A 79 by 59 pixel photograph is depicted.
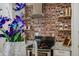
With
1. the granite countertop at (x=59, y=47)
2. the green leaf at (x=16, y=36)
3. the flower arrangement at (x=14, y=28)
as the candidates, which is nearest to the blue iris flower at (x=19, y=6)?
the flower arrangement at (x=14, y=28)

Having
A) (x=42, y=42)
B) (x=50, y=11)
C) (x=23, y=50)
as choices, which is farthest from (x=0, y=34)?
(x=50, y=11)

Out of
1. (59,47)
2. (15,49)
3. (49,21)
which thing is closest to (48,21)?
(49,21)

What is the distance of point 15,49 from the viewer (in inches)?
59.4

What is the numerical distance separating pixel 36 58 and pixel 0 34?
1.23 feet

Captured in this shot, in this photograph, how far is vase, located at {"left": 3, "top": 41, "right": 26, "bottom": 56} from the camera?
1.50 metres

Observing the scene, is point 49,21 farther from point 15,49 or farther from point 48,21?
point 15,49

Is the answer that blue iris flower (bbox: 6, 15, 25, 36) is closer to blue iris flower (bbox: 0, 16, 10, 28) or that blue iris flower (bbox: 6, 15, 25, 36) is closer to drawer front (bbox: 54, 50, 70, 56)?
blue iris flower (bbox: 0, 16, 10, 28)

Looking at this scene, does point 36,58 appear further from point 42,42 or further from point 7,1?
point 7,1

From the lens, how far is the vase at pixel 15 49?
150cm

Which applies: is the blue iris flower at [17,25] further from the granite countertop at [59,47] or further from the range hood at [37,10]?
the granite countertop at [59,47]

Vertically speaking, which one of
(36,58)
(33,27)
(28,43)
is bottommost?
(36,58)

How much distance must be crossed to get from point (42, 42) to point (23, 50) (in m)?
0.18

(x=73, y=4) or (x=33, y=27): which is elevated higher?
(x=73, y=4)

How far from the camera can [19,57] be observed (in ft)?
4.84
